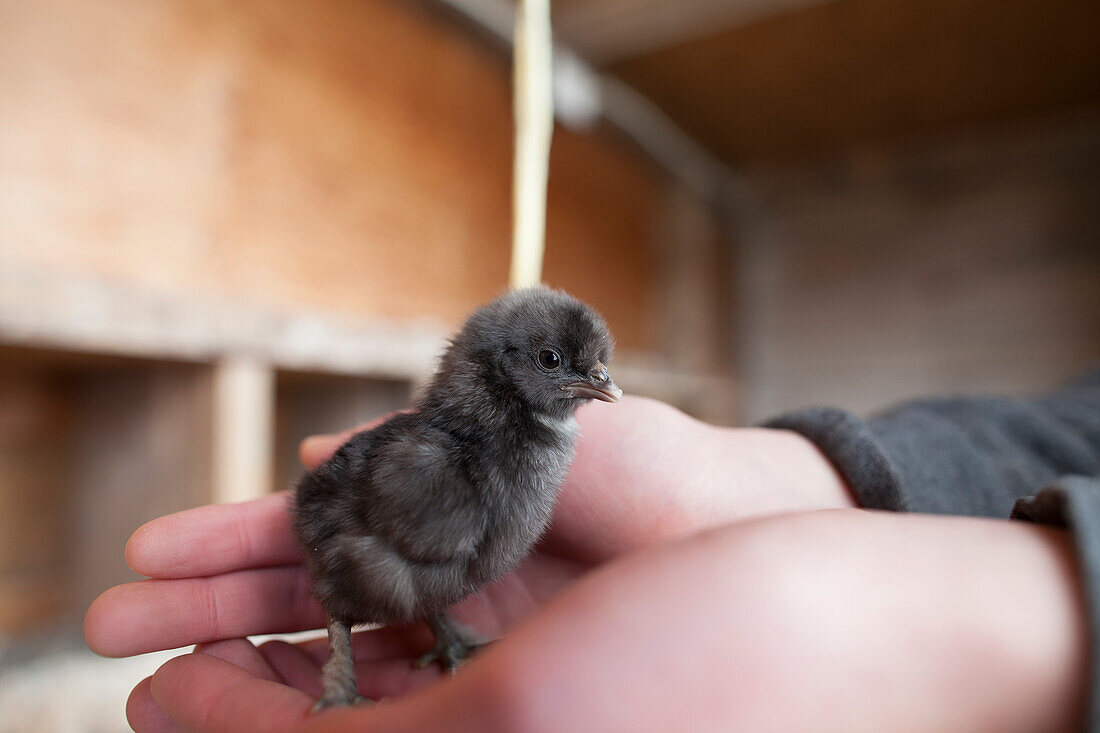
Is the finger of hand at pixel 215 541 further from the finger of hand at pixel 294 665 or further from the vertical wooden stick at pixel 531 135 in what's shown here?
the vertical wooden stick at pixel 531 135

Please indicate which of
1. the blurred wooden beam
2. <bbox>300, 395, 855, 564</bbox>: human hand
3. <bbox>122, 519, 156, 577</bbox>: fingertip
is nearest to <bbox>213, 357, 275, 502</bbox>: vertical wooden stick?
<bbox>300, 395, 855, 564</bbox>: human hand

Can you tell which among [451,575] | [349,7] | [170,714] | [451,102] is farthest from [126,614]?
[451,102]

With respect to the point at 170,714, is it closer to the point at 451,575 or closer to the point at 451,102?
the point at 451,575

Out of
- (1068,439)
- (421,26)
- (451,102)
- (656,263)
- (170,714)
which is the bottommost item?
(170,714)

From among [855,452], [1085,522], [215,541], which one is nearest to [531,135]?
[855,452]

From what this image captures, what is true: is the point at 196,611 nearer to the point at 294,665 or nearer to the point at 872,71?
the point at 294,665

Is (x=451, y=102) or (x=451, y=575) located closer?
(x=451, y=575)

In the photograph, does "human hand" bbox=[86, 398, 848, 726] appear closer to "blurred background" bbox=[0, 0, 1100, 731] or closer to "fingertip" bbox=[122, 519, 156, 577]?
"fingertip" bbox=[122, 519, 156, 577]
